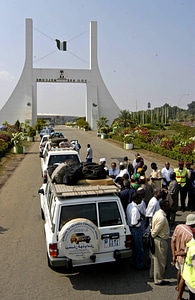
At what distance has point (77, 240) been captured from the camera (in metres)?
5.24

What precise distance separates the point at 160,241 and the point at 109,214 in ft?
3.01

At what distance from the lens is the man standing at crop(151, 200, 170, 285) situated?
542cm

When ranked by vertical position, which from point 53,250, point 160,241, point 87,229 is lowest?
point 53,250

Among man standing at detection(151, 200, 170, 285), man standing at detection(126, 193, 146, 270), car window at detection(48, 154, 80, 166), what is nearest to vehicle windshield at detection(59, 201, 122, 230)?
man standing at detection(126, 193, 146, 270)

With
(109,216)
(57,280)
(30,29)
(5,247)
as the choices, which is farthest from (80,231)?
(30,29)

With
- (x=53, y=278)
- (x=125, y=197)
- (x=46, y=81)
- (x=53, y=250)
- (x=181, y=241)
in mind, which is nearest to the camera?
(x=181, y=241)

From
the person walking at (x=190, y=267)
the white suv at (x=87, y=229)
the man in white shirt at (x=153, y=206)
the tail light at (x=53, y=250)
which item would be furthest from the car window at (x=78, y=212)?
the person walking at (x=190, y=267)

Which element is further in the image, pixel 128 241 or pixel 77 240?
pixel 128 241

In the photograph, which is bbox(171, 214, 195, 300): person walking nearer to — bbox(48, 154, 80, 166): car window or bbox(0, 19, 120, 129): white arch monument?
bbox(48, 154, 80, 166): car window

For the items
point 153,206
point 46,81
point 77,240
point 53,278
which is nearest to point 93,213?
point 77,240

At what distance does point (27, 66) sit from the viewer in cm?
6419

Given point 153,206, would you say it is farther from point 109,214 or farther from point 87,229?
point 87,229

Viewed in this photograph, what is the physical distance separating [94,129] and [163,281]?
61.5 m

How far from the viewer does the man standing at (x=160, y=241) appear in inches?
213
